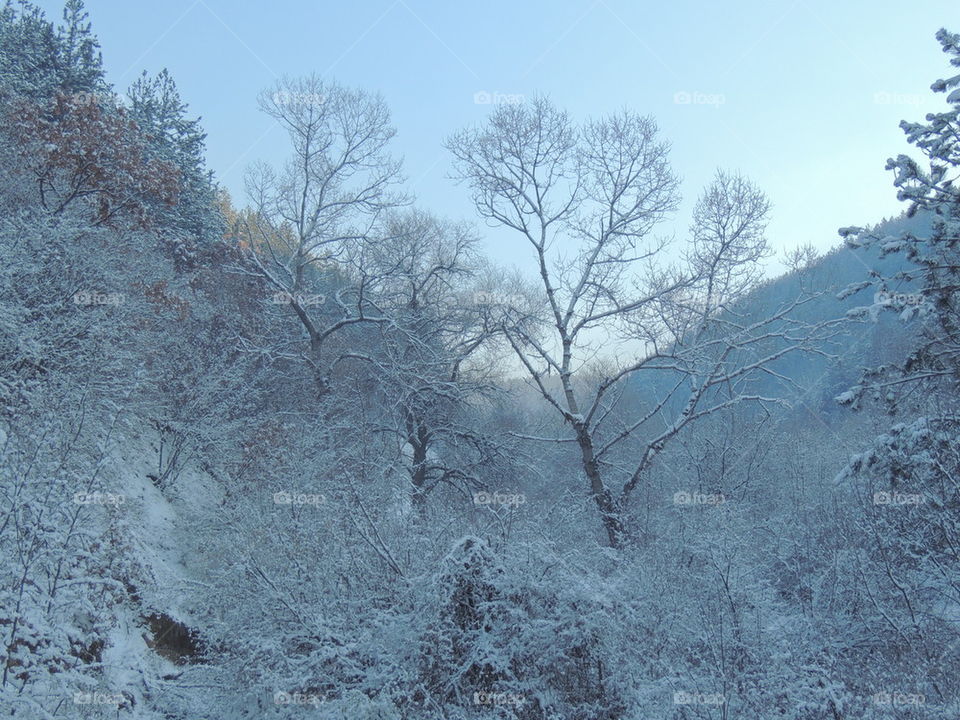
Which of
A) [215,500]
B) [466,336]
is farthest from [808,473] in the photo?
[215,500]

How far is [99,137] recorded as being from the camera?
17.8m

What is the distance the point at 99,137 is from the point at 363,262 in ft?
23.6

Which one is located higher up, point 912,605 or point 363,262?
point 363,262

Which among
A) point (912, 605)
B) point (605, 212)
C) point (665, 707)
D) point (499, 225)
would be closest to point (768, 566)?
point (912, 605)

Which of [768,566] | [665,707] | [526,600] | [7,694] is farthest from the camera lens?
[768,566]

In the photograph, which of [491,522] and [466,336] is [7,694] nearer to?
[491,522]

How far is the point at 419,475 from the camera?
19.4 m

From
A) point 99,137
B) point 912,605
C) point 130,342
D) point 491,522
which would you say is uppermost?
point 99,137

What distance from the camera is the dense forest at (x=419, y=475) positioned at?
8547mm

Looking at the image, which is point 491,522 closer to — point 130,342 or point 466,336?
point 130,342

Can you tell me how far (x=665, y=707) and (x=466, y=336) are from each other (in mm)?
13986

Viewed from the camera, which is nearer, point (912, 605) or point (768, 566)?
point (912, 605)

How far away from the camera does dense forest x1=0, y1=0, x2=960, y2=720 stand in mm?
8547

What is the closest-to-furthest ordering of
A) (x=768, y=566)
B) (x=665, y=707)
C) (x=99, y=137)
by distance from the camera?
(x=665, y=707), (x=768, y=566), (x=99, y=137)
